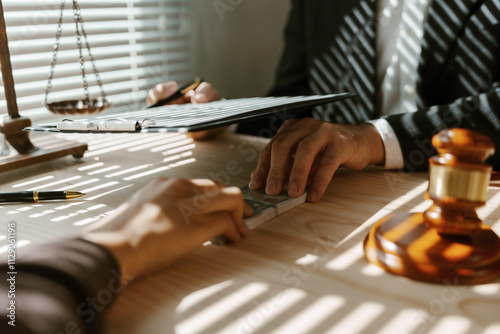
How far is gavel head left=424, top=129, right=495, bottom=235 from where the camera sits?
577 mm

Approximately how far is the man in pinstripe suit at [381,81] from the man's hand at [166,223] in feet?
0.67

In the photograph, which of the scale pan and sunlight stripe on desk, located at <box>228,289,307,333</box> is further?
the scale pan

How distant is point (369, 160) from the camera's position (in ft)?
3.62

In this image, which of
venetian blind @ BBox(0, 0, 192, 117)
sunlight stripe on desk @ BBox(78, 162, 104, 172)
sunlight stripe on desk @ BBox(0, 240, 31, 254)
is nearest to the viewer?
sunlight stripe on desk @ BBox(0, 240, 31, 254)

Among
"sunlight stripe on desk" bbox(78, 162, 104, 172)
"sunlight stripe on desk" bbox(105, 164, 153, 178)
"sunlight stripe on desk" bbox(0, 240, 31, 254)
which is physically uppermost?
"sunlight stripe on desk" bbox(78, 162, 104, 172)

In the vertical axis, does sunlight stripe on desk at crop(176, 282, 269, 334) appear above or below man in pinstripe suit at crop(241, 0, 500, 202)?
below

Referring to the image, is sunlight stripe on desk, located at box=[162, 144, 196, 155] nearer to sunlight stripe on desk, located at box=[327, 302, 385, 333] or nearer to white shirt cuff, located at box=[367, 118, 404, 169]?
white shirt cuff, located at box=[367, 118, 404, 169]

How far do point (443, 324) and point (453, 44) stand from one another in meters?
1.27

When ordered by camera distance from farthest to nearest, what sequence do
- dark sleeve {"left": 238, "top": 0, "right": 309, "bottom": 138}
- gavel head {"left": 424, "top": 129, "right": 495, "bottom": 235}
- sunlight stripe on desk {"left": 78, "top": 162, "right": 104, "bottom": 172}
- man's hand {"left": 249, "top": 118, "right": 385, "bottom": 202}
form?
dark sleeve {"left": 238, "top": 0, "right": 309, "bottom": 138} → sunlight stripe on desk {"left": 78, "top": 162, "right": 104, "bottom": 172} → man's hand {"left": 249, "top": 118, "right": 385, "bottom": 202} → gavel head {"left": 424, "top": 129, "right": 495, "bottom": 235}

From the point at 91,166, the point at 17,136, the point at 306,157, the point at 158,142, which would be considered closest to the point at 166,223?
the point at 306,157

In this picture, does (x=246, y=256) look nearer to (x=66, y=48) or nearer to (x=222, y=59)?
(x=66, y=48)

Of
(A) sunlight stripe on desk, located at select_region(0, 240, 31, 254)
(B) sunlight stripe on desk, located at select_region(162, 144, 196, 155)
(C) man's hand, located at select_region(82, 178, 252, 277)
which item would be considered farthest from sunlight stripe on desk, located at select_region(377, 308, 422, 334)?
(B) sunlight stripe on desk, located at select_region(162, 144, 196, 155)

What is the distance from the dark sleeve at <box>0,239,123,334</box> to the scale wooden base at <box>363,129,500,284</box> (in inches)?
14.5

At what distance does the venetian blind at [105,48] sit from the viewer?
6.15 feet
